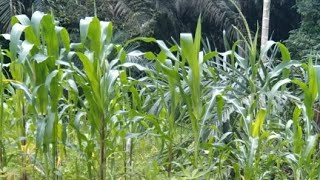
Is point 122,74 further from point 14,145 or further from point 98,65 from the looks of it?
point 14,145

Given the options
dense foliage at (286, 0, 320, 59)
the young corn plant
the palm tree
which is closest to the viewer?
the young corn plant

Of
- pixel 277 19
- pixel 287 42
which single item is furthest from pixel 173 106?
pixel 277 19

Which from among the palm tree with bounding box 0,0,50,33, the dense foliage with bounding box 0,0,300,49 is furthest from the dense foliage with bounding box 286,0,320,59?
the palm tree with bounding box 0,0,50,33

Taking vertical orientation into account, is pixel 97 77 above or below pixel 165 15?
below

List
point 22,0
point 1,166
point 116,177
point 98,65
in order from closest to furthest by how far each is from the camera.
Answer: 1. point 98,65
2. point 1,166
3. point 116,177
4. point 22,0

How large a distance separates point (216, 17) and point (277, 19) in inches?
Answer: 65.5

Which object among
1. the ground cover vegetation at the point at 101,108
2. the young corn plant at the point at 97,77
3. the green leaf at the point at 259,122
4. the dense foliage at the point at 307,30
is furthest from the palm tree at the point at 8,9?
the green leaf at the point at 259,122

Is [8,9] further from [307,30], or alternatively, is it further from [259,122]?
[259,122]

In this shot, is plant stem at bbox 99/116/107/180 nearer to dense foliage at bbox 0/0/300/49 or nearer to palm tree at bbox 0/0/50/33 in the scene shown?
dense foliage at bbox 0/0/300/49

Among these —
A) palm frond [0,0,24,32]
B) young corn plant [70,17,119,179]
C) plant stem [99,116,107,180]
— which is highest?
palm frond [0,0,24,32]

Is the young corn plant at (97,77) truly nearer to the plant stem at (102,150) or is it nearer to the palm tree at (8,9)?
the plant stem at (102,150)

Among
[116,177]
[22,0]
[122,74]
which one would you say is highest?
[22,0]

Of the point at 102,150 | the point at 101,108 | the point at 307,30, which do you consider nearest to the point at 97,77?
the point at 101,108

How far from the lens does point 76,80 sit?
1.34 metres
